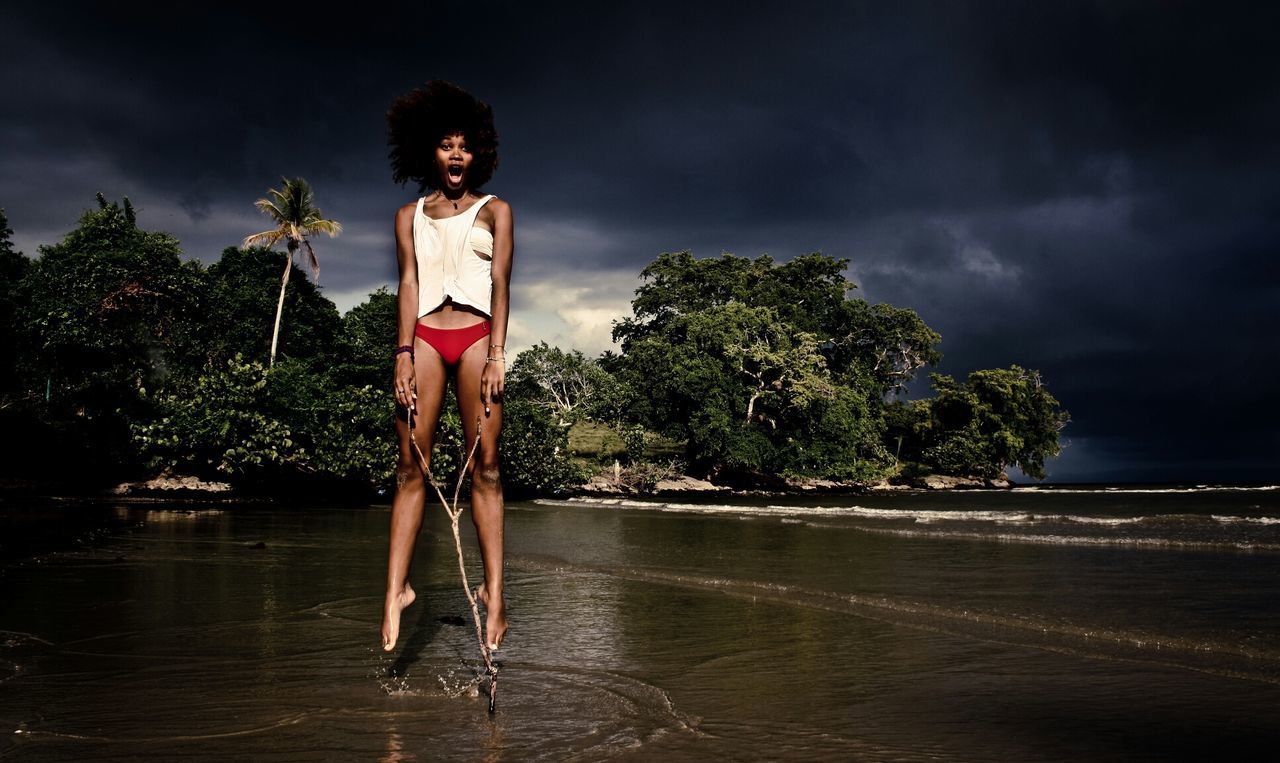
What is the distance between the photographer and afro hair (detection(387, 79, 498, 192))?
3.44 m

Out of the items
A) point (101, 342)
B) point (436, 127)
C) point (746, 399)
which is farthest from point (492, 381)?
point (746, 399)

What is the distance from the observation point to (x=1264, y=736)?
2488 mm

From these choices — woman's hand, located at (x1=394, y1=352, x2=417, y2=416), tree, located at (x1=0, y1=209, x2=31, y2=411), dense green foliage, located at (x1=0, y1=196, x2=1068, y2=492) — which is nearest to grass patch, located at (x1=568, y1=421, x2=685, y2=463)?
dense green foliage, located at (x1=0, y1=196, x2=1068, y2=492)

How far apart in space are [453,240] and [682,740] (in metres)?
2.03

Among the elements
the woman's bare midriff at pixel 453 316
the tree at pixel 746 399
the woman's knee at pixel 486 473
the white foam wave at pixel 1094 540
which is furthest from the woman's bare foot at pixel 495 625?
the tree at pixel 746 399

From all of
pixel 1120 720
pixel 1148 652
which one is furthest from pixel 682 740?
pixel 1148 652

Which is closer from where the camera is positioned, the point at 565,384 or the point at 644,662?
the point at 644,662

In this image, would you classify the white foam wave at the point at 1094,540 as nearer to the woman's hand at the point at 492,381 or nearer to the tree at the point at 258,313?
the woman's hand at the point at 492,381

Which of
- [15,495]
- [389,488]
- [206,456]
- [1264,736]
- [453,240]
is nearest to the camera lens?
[1264,736]

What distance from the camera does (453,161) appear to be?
339 cm

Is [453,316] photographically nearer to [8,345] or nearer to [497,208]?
[497,208]

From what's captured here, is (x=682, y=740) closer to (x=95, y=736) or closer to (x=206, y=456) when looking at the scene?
(x=95, y=736)

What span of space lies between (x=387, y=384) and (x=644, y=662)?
106 feet

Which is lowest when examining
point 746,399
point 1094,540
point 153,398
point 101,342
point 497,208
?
point 1094,540
